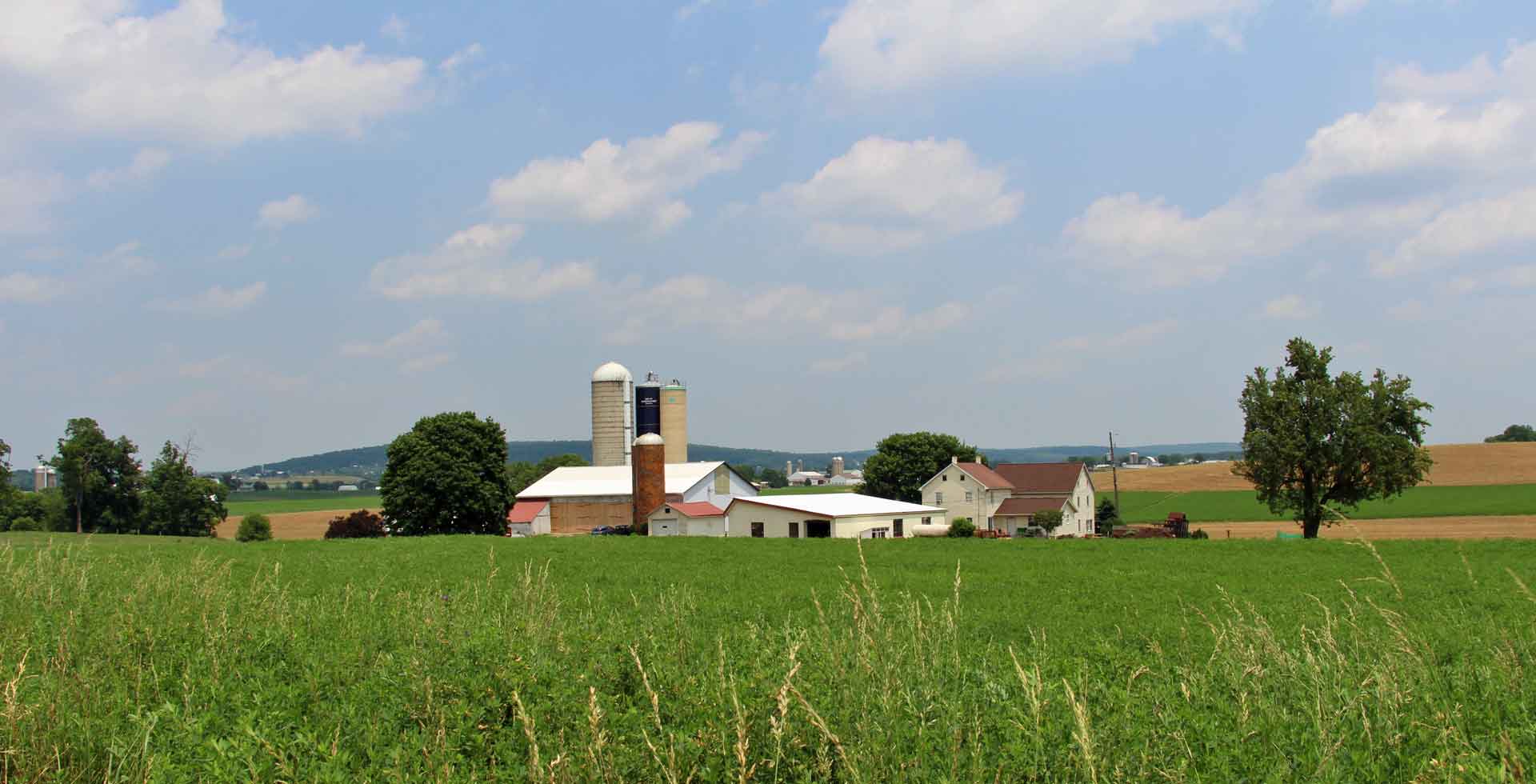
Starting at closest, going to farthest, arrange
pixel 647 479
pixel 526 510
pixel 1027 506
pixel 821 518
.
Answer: pixel 821 518
pixel 647 479
pixel 526 510
pixel 1027 506

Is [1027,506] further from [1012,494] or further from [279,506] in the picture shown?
[279,506]

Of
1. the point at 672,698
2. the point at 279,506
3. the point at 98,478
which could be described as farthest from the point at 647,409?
the point at 279,506

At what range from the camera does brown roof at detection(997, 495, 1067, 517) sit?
69188 millimetres

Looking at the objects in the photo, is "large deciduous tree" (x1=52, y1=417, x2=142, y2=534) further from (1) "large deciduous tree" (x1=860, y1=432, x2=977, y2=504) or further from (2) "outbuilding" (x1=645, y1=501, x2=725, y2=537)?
(1) "large deciduous tree" (x1=860, y1=432, x2=977, y2=504)

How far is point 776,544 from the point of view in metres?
36.1

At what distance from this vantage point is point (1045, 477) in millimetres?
72188

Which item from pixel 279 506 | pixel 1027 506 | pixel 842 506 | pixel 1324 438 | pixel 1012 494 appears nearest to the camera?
pixel 1324 438

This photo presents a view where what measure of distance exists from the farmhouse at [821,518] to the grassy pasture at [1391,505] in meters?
24.6

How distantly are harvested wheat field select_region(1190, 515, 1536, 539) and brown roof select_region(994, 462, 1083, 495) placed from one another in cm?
918

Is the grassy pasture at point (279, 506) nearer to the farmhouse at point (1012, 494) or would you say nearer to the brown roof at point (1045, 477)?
the farmhouse at point (1012, 494)

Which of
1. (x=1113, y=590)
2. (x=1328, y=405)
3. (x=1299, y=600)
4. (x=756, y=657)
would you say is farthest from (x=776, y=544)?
(x=756, y=657)

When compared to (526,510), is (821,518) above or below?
below

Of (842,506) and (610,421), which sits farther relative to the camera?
(610,421)

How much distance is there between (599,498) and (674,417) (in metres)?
18.6
